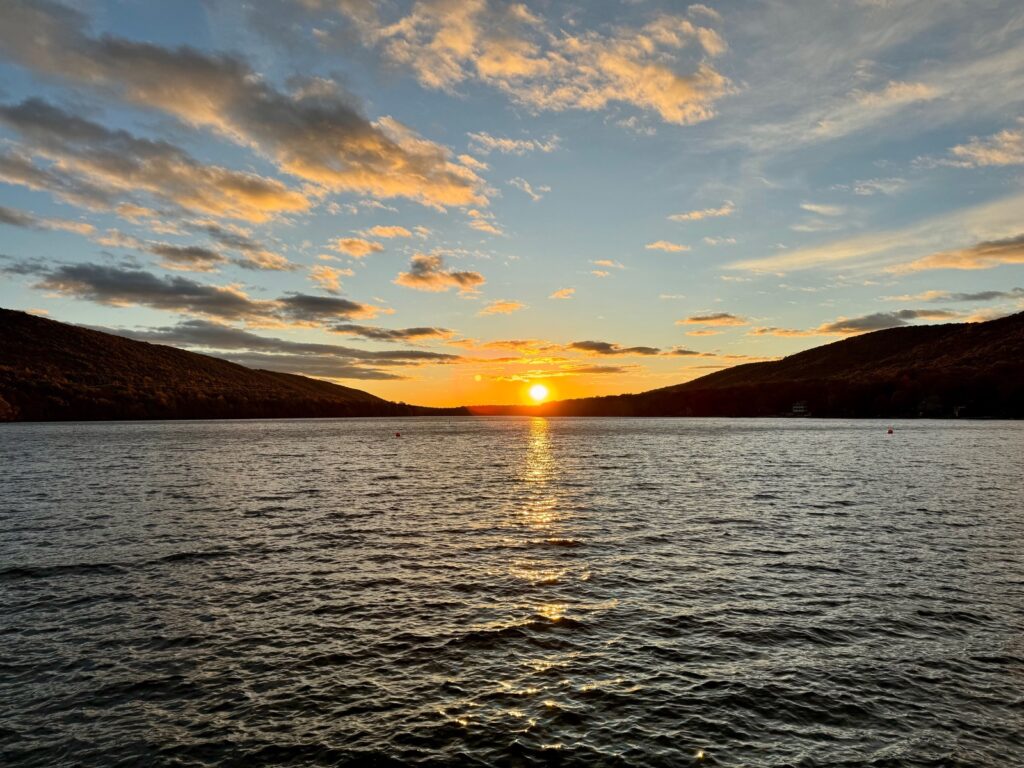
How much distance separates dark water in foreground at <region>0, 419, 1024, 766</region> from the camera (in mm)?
16344

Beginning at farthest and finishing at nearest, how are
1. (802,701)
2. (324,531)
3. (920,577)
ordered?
(324,531) < (920,577) < (802,701)

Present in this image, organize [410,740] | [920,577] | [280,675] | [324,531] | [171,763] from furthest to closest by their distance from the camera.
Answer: [324,531], [920,577], [280,675], [410,740], [171,763]

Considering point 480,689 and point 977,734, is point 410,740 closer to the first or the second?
point 480,689

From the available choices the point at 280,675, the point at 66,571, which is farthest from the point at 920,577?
the point at 66,571

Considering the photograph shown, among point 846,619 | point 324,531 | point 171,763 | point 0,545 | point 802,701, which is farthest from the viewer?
point 324,531

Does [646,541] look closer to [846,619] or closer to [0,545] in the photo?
[846,619]

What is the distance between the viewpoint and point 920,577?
3166 cm

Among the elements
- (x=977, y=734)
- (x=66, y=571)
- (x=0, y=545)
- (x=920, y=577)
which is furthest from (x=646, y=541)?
(x=0, y=545)

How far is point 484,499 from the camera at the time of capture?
63219mm

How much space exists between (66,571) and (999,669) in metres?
→ 44.3

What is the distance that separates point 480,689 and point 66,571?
2798 cm

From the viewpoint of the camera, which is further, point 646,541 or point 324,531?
point 324,531

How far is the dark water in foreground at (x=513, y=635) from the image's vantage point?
16.3m

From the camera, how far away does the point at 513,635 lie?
23953mm
